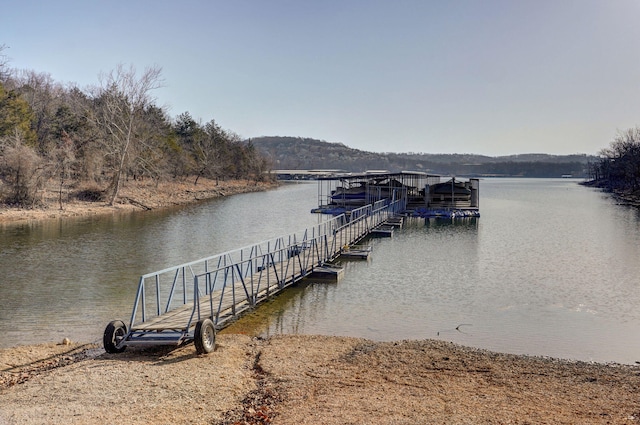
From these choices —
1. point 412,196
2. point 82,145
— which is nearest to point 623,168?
point 412,196

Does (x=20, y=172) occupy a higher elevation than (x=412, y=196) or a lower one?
higher

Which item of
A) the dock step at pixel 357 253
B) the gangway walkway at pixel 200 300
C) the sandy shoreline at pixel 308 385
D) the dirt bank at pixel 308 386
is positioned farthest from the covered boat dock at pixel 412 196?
the dirt bank at pixel 308 386

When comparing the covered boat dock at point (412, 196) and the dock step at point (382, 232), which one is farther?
the covered boat dock at point (412, 196)

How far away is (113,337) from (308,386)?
14.4ft

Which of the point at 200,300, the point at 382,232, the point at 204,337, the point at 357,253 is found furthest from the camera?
the point at 382,232

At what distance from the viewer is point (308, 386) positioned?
30.8ft

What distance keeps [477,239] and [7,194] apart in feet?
113

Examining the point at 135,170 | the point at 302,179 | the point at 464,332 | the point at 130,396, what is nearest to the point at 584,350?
the point at 464,332

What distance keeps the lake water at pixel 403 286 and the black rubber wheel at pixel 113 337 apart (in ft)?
7.70

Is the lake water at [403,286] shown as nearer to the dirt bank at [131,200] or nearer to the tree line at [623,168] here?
the dirt bank at [131,200]

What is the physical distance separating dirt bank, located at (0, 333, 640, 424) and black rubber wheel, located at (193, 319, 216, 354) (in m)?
0.21

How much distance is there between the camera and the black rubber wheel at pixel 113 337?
10934 millimetres

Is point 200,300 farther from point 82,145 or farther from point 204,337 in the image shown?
point 82,145

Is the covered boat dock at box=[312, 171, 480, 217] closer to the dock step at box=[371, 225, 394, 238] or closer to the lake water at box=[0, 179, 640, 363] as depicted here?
the lake water at box=[0, 179, 640, 363]
